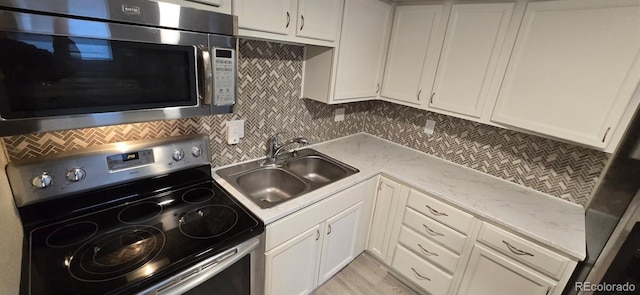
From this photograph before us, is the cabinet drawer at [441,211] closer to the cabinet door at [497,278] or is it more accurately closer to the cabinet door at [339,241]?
the cabinet door at [497,278]

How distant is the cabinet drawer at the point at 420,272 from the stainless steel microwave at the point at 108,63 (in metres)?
1.60

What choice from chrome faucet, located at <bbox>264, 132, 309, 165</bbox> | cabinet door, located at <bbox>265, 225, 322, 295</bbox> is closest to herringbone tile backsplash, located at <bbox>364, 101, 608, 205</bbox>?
chrome faucet, located at <bbox>264, 132, 309, 165</bbox>

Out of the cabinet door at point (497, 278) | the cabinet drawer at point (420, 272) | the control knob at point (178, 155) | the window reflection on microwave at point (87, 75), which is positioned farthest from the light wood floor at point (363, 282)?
the window reflection on microwave at point (87, 75)

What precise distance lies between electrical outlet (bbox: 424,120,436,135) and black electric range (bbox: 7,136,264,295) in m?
1.58

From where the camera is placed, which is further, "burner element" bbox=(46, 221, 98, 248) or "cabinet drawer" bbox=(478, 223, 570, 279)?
"cabinet drawer" bbox=(478, 223, 570, 279)

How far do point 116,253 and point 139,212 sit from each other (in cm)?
25

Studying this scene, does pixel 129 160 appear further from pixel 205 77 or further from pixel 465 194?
pixel 465 194

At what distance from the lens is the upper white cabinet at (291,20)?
1.16 meters

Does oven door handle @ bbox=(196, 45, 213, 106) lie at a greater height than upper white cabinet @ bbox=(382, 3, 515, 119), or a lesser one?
lesser

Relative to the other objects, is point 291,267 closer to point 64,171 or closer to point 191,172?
point 191,172

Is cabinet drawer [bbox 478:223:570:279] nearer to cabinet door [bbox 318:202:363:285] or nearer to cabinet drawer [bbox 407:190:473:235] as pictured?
cabinet drawer [bbox 407:190:473:235]

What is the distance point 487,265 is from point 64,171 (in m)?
2.07

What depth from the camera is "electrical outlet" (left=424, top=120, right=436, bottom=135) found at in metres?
2.10

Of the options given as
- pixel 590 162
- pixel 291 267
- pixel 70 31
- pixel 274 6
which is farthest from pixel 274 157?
pixel 590 162
